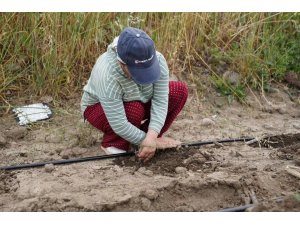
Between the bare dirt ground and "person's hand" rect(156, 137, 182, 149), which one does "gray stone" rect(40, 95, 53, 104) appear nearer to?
the bare dirt ground

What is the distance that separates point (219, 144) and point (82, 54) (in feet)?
4.05

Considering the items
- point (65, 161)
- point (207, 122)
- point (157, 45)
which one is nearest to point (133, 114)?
point (65, 161)

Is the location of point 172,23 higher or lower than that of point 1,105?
higher

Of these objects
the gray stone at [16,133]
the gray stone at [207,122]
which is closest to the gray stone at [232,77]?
the gray stone at [207,122]

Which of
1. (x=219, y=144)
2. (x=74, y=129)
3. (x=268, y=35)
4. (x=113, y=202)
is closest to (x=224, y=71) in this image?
(x=268, y=35)

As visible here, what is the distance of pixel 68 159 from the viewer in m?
3.02

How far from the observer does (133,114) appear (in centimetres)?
287

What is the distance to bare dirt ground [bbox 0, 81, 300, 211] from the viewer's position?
246 cm

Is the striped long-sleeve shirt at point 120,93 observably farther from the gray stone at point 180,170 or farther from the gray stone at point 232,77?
the gray stone at point 232,77

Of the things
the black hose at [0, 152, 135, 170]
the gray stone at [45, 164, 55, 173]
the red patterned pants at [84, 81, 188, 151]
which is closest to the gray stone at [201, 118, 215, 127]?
the red patterned pants at [84, 81, 188, 151]

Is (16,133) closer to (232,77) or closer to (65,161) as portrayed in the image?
(65,161)

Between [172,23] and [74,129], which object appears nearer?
[74,129]

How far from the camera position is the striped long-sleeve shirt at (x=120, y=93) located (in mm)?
2684

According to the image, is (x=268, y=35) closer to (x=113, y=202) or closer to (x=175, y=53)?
(x=175, y=53)
